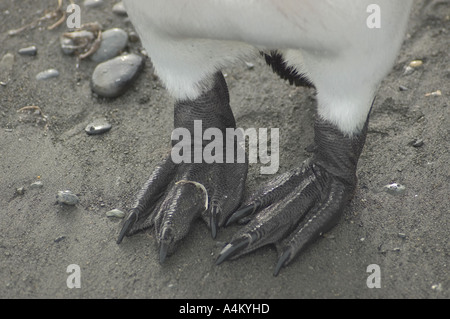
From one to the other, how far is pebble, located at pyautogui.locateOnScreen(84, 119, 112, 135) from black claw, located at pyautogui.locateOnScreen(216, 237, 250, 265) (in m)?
0.76

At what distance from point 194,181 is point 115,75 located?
0.70m

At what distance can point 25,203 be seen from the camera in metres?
1.74

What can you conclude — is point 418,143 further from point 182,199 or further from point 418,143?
Result: point 182,199

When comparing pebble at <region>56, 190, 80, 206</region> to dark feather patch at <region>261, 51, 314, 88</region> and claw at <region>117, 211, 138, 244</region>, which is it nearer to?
claw at <region>117, 211, 138, 244</region>

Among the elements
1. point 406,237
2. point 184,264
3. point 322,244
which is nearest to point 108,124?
point 184,264

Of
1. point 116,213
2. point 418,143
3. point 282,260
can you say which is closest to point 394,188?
point 418,143

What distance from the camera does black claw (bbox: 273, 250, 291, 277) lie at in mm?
1447

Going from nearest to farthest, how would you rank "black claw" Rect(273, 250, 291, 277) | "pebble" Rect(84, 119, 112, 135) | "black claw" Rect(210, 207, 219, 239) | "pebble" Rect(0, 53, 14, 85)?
"black claw" Rect(273, 250, 291, 277) < "black claw" Rect(210, 207, 219, 239) < "pebble" Rect(84, 119, 112, 135) < "pebble" Rect(0, 53, 14, 85)

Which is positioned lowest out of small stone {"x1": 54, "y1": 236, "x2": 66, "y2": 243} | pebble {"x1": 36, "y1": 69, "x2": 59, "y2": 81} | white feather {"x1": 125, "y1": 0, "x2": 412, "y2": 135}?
small stone {"x1": 54, "y1": 236, "x2": 66, "y2": 243}

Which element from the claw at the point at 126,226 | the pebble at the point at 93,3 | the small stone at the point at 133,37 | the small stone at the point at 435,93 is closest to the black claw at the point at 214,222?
the claw at the point at 126,226

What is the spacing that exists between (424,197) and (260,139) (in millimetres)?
563
